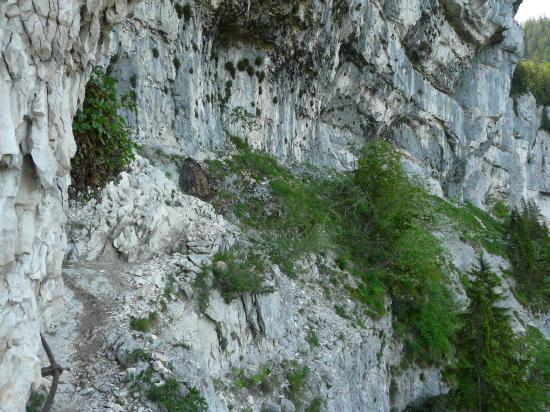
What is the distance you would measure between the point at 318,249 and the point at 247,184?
448 centimetres

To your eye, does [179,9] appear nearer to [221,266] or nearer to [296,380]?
[221,266]

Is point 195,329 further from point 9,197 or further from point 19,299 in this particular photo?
point 9,197

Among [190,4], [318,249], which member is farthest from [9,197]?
[190,4]

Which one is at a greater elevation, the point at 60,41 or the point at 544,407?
the point at 60,41

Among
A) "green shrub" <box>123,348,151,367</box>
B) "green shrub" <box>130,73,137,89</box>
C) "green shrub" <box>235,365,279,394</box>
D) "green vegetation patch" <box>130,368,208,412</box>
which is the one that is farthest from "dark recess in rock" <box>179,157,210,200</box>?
"green vegetation patch" <box>130,368,208,412</box>

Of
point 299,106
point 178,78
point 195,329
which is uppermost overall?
point 299,106

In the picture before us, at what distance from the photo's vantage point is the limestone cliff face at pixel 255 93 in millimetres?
4828

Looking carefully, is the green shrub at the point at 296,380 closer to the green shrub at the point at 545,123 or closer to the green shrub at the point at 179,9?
the green shrub at the point at 179,9

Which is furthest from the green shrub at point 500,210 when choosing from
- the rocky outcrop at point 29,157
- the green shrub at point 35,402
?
the green shrub at point 35,402

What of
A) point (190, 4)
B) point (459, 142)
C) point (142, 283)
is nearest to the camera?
point (142, 283)

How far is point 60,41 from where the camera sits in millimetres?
5375

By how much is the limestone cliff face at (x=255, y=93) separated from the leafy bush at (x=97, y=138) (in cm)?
116

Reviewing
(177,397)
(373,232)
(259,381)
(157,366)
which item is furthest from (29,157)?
(373,232)

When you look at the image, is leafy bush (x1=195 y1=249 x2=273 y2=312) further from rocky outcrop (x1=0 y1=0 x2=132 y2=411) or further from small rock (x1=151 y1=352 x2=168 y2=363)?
rocky outcrop (x1=0 y1=0 x2=132 y2=411)
